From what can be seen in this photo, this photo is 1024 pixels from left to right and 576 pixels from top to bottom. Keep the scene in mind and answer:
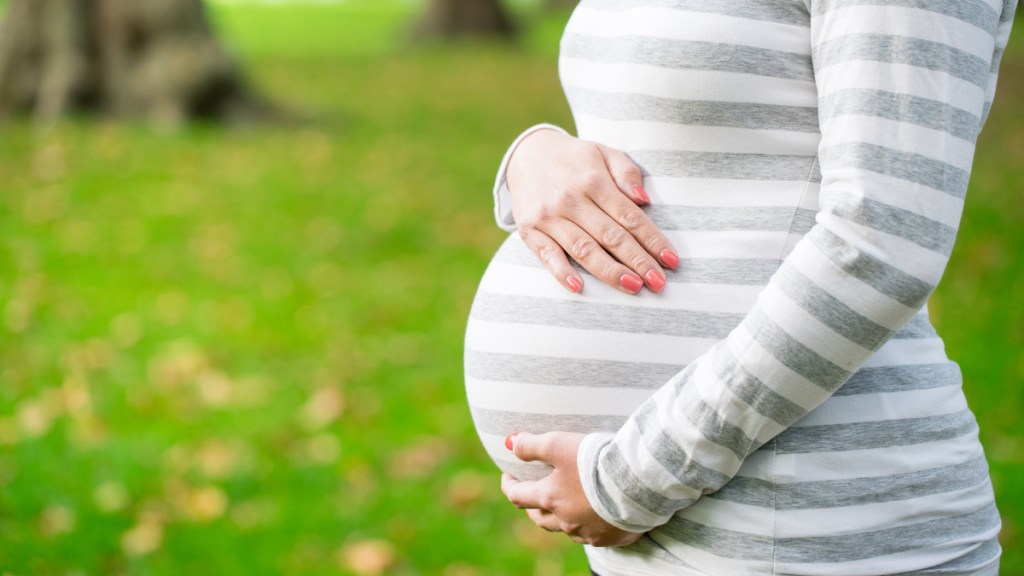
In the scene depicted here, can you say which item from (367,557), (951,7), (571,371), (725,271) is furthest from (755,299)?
(367,557)

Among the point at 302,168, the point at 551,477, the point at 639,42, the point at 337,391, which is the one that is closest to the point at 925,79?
the point at 639,42

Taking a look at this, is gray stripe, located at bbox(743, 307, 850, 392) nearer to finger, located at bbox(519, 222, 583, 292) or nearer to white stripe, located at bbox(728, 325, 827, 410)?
white stripe, located at bbox(728, 325, 827, 410)

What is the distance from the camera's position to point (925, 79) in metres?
1.12

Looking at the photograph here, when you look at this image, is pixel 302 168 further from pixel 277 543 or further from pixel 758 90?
pixel 758 90

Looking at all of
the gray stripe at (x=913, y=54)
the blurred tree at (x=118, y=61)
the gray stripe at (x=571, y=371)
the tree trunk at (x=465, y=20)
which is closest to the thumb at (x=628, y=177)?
the gray stripe at (x=571, y=371)

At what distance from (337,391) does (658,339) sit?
3.29 metres

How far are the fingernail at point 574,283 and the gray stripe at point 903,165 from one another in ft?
1.26

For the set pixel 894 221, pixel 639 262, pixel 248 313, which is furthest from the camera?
pixel 248 313

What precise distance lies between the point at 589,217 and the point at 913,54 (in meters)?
0.47

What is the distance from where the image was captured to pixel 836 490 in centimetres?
124

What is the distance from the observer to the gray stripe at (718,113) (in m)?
1.27

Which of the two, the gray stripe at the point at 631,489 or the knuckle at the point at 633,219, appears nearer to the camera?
the gray stripe at the point at 631,489

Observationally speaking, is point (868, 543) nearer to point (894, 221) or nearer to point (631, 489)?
point (631, 489)

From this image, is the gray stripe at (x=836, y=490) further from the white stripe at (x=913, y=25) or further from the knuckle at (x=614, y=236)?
the white stripe at (x=913, y=25)
